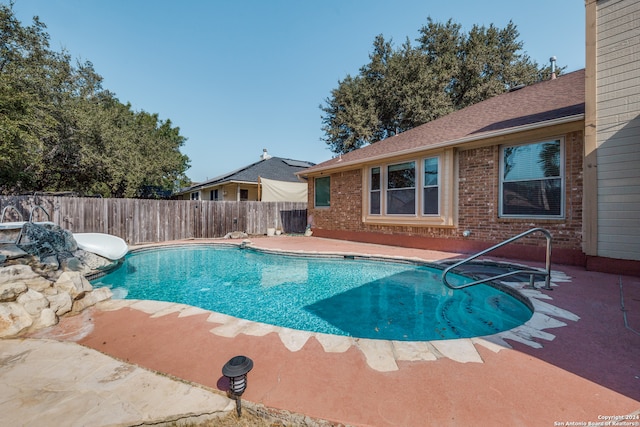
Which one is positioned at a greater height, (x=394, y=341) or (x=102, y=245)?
(x=102, y=245)

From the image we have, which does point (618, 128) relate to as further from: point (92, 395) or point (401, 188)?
point (92, 395)

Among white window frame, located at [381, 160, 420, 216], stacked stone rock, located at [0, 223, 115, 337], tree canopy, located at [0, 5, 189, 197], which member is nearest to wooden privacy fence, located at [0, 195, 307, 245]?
tree canopy, located at [0, 5, 189, 197]

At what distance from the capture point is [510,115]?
743 centimetres

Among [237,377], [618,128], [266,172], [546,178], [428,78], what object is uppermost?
[428,78]

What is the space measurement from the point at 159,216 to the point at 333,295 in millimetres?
9376

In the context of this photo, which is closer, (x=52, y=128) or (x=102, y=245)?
(x=102, y=245)

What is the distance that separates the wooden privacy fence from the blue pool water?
305cm

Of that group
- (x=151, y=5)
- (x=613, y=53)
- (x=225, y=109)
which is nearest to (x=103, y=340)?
(x=613, y=53)

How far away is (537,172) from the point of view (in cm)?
629

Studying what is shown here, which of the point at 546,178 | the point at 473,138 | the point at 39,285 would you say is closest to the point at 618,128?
the point at 546,178

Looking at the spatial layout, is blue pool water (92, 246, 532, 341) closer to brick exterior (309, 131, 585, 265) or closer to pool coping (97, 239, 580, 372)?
pool coping (97, 239, 580, 372)

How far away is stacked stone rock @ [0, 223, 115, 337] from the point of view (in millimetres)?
3014

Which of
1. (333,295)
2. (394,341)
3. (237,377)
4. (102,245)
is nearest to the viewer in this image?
(237,377)

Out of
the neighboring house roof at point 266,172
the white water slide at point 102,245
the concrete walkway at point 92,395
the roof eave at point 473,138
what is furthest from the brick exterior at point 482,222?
the white water slide at point 102,245
